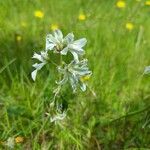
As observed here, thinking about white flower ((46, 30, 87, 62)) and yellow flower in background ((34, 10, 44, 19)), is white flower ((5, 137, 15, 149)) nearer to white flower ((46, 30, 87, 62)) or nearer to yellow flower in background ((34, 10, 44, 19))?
white flower ((46, 30, 87, 62))

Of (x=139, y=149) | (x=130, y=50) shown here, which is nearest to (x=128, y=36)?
(x=130, y=50)

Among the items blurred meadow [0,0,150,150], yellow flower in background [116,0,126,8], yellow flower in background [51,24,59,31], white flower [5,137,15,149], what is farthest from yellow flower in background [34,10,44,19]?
white flower [5,137,15,149]

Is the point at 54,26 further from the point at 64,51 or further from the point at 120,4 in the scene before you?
the point at 64,51

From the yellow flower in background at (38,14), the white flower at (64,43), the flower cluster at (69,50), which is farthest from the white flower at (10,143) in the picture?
the yellow flower in background at (38,14)

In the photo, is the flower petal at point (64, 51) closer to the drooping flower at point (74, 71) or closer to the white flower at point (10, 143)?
the drooping flower at point (74, 71)

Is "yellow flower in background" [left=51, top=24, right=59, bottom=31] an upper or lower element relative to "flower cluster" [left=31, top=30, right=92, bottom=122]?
lower

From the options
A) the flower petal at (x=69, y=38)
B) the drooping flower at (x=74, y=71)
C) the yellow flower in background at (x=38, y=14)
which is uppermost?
the flower petal at (x=69, y=38)

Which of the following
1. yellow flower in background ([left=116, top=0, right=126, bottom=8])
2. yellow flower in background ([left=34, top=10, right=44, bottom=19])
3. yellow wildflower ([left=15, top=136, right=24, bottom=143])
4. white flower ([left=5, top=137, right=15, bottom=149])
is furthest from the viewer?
yellow flower in background ([left=116, top=0, right=126, bottom=8])

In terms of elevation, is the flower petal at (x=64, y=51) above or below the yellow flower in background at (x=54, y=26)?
above

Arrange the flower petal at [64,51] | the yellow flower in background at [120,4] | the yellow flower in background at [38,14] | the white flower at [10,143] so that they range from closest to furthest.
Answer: the flower petal at [64,51], the white flower at [10,143], the yellow flower in background at [38,14], the yellow flower in background at [120,4]
